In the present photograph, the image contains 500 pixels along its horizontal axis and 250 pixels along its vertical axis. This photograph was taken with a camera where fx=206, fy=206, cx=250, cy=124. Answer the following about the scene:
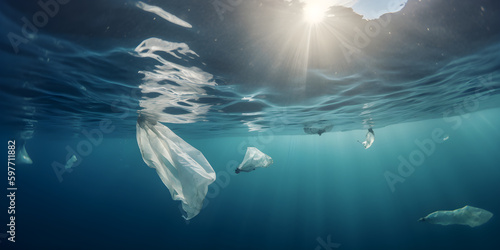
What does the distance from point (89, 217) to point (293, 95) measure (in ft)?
129

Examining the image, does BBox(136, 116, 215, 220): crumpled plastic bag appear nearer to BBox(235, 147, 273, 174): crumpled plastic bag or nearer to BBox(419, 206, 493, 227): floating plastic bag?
BBox(235, 147, 273, 174): crumpled plastic bag

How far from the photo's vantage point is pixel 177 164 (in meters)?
4.34

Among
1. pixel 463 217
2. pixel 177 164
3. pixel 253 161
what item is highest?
pixel 177 164

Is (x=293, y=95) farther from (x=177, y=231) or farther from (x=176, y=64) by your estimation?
(x=177, y=231)

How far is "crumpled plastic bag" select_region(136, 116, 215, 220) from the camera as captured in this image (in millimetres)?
3908

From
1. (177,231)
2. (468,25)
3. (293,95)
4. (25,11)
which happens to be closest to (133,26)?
(25,11)

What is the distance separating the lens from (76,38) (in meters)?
5.12

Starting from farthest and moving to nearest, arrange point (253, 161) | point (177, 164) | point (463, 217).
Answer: point (463, 217) < point (253, 161) < point (177, 164)

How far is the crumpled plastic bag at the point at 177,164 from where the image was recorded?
3908 millimetres

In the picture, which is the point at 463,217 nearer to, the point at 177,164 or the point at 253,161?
the point at 253,161

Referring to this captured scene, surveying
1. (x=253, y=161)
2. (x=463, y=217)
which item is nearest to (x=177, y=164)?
(x=253, y=161)

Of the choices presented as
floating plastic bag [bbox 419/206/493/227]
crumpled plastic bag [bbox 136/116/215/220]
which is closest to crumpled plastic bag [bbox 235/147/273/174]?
crumpled plastic bag [bbox 136/116/215/220]

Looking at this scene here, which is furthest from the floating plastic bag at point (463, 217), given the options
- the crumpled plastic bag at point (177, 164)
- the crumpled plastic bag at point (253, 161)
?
the crumpled plastic bag at point (177, 164)

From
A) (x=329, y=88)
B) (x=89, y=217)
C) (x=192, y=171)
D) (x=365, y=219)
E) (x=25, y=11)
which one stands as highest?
(x=25, y=11)
